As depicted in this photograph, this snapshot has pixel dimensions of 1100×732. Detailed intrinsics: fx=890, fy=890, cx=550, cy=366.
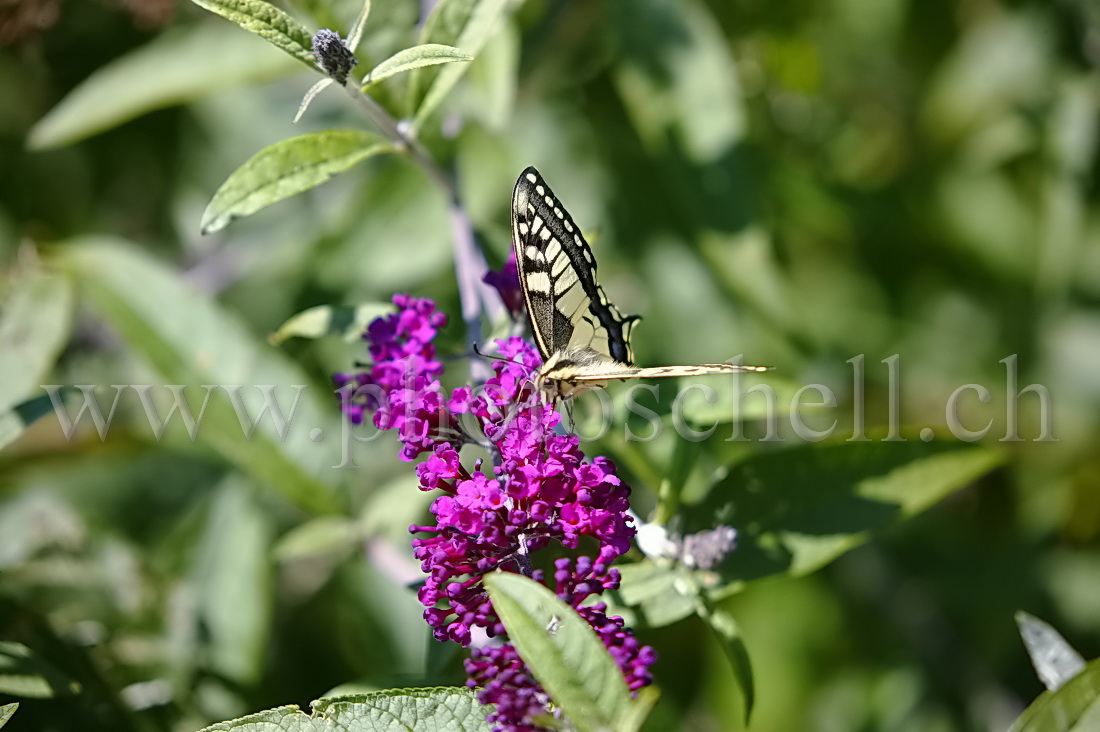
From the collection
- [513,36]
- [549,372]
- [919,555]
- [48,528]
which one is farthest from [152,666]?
[919,555]

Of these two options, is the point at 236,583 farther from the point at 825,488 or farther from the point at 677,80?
the point at 677,80

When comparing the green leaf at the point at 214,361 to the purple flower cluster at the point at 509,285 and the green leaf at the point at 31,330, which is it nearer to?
the green leaf at the point at 31,330

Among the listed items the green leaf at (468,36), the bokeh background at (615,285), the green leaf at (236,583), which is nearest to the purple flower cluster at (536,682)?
the bokeh background at (615,285)

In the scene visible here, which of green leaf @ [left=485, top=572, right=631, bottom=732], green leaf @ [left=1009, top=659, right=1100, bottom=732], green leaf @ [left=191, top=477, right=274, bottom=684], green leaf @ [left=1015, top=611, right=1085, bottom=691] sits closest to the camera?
green leaf @ [left=485, top=572, right=631, bottom=732]

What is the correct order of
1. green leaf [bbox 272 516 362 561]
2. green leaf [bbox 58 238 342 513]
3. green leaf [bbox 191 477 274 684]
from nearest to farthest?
green leaf [bbox 272 516 362 561], green leaf [bbox 58 238 342 513], green leaf [bbox 191 477 274 684]

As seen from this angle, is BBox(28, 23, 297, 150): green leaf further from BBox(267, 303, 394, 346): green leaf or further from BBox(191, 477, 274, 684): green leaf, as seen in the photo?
BBox(191, 477, 274, 684): green leaf

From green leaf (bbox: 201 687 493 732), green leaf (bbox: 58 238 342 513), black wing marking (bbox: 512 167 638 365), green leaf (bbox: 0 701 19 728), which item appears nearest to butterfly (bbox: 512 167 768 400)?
black wing marking (bbox: 512 167 638 365)
